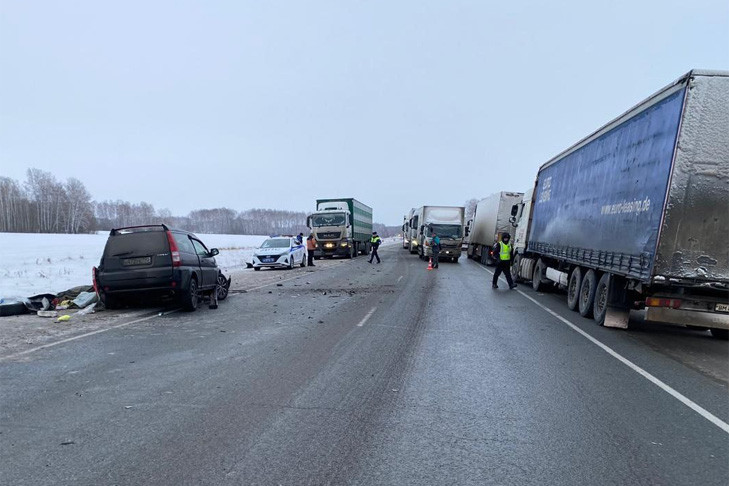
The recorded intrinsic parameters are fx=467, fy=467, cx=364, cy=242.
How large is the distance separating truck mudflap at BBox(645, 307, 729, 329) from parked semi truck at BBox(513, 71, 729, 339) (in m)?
0.01

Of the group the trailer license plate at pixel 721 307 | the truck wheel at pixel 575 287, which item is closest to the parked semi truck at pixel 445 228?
the truck wheel at pixel 575 287

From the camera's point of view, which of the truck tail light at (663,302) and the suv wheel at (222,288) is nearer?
the truck tail light at (663,302)

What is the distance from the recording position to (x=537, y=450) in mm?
3742

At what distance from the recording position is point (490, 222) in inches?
1052

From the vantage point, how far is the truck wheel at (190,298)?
10312 mm

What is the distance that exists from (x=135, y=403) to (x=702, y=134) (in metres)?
8.28

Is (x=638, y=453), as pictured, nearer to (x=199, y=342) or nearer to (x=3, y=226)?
(x=199, y=342)

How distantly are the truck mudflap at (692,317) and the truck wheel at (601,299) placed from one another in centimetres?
129

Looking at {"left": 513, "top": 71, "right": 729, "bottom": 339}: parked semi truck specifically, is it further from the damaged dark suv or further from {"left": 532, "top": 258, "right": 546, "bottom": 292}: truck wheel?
the damaged dark suv

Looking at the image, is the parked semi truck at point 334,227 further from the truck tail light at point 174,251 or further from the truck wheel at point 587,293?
the truck wheel at point 587,293

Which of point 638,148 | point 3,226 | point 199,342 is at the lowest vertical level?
point 3,226

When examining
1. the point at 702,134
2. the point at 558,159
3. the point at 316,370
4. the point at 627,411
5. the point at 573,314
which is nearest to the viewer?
the point at 627,411

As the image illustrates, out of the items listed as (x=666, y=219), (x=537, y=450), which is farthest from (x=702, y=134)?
(x=537, y=450)

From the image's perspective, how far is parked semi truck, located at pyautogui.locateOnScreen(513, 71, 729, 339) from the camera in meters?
6.89
